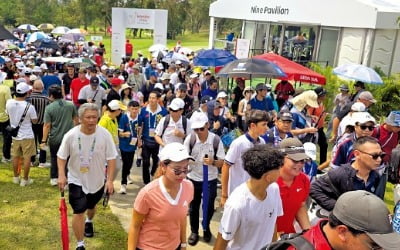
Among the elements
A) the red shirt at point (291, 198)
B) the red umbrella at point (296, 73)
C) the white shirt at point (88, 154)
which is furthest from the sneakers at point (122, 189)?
the red umbrella at point (296, 73)

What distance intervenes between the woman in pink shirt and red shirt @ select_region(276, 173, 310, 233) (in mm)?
872

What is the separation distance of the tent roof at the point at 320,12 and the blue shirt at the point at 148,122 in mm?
9942

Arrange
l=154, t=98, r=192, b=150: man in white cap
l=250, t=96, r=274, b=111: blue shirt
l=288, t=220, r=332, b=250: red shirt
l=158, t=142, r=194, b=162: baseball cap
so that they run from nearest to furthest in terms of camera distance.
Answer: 1. l=288, t=220, r=332, b=250: red shirt
2. l=158, t=142, r=194, b=162: baseball cap
3. l=154, t=98, r=192, b=150: man in white cap
4. l=250, t=96, r=274, b=111: blue shirt

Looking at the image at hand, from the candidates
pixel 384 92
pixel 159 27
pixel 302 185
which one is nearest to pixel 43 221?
pixel 302 185

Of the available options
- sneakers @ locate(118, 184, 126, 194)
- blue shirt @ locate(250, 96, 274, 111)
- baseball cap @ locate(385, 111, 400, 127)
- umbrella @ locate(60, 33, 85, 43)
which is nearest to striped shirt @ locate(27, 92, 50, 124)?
sneakers @ locate(118, 184, 126, 194)

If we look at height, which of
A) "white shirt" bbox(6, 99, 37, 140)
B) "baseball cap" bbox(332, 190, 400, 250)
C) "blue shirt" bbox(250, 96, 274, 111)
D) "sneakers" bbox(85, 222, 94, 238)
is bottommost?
"sneakers" bbox(85, 222, 94, 238)

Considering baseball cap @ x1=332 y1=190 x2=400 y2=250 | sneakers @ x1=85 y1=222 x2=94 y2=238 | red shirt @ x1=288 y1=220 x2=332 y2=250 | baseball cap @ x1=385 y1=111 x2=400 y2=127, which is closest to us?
baseball cap @ x1=332 y1=190 x2=400 y2=250

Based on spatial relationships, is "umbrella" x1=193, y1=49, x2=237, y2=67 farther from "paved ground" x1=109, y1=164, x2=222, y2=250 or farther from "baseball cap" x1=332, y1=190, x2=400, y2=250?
"baseball cap" x1=332, y1=190, x2=400, y2=250

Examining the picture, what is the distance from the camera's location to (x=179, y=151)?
132 inches

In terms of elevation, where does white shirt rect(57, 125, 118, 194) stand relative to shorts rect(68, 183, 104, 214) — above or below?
above

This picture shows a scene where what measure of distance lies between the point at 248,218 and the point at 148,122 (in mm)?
4076

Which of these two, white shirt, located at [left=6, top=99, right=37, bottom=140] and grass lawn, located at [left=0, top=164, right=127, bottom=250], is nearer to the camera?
grass lawn, located at [left=0, top=164, right=127, bottom=250]

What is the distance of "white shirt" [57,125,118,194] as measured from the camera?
4711 mm

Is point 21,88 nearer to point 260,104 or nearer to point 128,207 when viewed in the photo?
point 128,207
